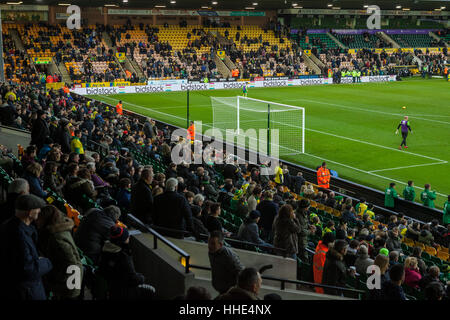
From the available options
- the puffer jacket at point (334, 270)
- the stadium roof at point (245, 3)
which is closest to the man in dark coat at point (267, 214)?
the puffer jacket at point (334, 270)

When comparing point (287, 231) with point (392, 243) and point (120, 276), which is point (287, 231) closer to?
point (120, 276)

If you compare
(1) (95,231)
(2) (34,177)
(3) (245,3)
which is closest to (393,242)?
(1) (95,231)

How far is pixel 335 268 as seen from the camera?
724cm

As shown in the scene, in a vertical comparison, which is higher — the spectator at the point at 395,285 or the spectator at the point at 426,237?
the spectator at the point at 395,285

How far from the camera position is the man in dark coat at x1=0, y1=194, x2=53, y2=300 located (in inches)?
183

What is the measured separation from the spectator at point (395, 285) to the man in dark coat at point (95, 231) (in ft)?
10.3

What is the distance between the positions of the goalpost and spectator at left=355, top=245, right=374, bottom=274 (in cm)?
1448

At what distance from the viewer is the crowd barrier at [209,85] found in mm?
46094

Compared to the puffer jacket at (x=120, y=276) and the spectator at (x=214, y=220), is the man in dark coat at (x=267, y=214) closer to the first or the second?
the spectator at (x=214, y=220)

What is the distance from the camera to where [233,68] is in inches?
2242

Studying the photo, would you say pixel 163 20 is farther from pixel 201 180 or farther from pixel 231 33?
pixel 201 180

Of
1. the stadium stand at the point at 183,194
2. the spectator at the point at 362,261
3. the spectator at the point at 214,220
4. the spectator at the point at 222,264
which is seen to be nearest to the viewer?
the spectator at the point at 222,264

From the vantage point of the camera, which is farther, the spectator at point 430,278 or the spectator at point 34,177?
the spectator at point 430,278

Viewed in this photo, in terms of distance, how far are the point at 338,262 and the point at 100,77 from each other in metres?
42.6
